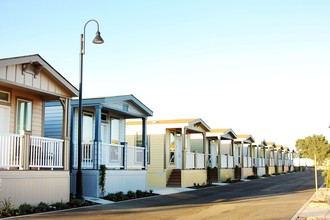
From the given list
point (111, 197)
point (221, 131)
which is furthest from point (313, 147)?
point (111, 197)

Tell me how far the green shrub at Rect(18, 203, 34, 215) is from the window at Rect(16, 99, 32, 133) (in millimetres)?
3485

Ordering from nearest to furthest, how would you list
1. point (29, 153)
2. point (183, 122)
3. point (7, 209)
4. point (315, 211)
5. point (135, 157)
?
point (7, 209) < point (315, 211) < point (29, 153) < point (135, 157) < point (183, 122)

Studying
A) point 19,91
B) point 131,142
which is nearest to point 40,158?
point 19,91

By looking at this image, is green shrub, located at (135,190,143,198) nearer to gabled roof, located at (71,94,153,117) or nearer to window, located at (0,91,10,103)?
gabled roof, located at (71,94,153,117)

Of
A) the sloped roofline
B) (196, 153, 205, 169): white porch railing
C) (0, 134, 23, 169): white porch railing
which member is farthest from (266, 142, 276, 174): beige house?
(0, 134, 23, 169): white porch railing

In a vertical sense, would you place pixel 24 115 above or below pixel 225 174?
above

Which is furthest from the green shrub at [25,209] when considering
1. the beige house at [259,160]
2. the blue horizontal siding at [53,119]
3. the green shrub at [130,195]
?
the beige house at [259,160]

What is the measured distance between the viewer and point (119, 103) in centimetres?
2134

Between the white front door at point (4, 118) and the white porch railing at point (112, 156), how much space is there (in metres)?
4.63

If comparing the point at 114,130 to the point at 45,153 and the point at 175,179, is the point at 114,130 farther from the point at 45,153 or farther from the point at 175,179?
the point at 45,153

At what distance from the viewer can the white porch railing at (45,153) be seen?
1548 centimetres

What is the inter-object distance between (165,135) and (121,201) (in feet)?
35.1

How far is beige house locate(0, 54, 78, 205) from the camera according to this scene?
14320 millimetres

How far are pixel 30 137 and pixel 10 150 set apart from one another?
0.88m
